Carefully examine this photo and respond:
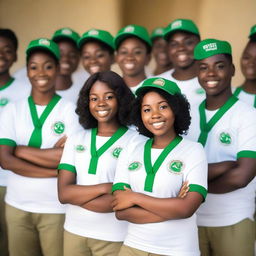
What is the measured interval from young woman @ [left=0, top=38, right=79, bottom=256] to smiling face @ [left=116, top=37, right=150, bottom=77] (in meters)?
0.92

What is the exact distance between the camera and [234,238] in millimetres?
3125

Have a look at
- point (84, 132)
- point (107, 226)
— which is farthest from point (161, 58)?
point (107, 226)

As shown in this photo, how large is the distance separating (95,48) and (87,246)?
2028mm

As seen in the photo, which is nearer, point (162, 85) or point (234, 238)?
point (162, 85)

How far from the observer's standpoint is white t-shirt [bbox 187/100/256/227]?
3.11 metres

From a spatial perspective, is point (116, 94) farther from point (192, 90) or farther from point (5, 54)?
point (5, 54)

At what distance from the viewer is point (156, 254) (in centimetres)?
269

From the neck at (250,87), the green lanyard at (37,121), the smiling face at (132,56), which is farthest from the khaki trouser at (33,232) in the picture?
the neck at (250,87)

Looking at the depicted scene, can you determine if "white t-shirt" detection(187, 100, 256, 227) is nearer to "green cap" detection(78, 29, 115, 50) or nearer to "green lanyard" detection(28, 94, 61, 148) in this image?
"green lanyard" detection(28, 94, 61, 148)

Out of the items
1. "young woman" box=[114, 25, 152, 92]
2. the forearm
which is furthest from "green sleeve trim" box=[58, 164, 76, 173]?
"young woman" box=[114, 25, 152, 92]

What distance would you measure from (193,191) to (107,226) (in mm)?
678

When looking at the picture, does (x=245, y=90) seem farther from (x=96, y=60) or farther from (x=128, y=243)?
(x=128, y=243)

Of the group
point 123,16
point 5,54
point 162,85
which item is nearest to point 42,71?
point 5,54

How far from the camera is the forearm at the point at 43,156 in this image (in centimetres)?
333
